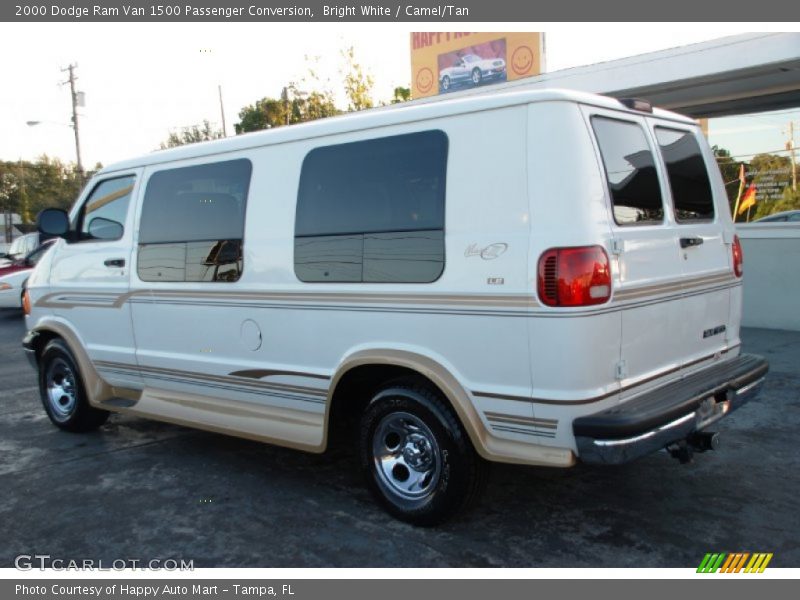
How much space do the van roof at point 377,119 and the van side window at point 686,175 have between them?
0.13 m

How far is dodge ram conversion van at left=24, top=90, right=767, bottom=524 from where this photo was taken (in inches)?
135

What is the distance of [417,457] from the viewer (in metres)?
4.04

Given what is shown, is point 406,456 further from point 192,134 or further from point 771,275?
point 192,134

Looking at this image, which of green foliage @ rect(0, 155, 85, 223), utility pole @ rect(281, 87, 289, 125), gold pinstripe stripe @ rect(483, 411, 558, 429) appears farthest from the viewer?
green foliage @ rect(0, 155, 85, 223)

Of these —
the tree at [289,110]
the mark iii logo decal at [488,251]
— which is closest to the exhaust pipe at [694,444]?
the mark iii logo decal at [488,251]

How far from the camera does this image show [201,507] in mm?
4492

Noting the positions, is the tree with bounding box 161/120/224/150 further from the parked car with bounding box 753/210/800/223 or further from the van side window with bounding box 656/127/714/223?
the van side window with bounding box 656/127/714/223

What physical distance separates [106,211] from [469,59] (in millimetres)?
19279

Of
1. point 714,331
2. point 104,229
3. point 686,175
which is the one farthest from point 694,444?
point 104,229

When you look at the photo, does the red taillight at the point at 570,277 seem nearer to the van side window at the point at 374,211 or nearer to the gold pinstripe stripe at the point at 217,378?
the van side window at the point at 374,211

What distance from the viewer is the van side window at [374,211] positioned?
3.84 meters

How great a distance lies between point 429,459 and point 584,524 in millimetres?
934

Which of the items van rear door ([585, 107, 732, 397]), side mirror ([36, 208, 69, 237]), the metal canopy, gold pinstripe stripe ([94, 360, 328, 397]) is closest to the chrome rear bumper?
van rear door ([585, 107, 732, 397])

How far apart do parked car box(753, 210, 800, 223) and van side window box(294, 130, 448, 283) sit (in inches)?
311
